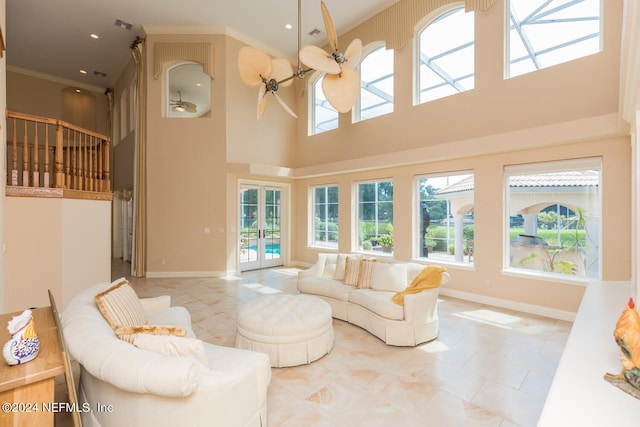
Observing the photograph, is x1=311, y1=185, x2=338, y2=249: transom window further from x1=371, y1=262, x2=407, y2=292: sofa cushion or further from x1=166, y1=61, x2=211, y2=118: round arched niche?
x1=371, y1=262, x2=407, y2=292: sofa cushion

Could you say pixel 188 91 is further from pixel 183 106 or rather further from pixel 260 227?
pixel 260 227

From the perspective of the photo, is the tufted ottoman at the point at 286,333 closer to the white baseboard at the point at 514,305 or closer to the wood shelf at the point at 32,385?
the wood shelf at the point at 32,385

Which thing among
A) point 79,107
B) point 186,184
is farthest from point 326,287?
point 79,107

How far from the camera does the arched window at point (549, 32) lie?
4055 millimetres

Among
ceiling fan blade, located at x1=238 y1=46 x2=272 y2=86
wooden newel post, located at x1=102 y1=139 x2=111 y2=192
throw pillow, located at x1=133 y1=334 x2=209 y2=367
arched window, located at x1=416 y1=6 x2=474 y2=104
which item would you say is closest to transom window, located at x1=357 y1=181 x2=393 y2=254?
arched window, located at x1=416 y1=6 x2=474 y2=104

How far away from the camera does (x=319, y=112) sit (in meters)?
8.02

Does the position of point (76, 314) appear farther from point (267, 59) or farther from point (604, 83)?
point (604, 83)

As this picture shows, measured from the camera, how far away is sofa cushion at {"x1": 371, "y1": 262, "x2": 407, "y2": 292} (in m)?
3.90

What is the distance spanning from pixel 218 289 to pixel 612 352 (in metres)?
5.58

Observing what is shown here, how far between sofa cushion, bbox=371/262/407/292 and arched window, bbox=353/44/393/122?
3705mm

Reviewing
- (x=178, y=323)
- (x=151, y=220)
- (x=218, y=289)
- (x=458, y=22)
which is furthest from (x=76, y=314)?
(x=458, y=22)

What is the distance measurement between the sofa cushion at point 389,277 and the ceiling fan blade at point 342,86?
7.20ft

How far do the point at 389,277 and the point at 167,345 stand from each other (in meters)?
2.89

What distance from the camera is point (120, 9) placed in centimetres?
623
